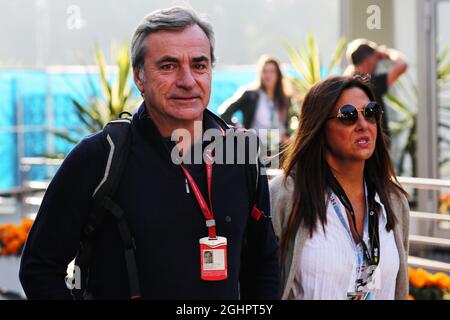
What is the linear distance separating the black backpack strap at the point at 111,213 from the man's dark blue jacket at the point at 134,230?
18 mm

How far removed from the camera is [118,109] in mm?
7793

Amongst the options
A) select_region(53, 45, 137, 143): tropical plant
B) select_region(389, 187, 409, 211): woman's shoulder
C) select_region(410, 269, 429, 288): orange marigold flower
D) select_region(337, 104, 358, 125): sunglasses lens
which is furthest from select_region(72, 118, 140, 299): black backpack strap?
select_region(53, 45, 137, 143): tropical plant

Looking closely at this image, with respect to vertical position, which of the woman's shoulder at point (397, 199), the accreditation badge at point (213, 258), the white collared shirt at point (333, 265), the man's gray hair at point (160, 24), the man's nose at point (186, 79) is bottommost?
the white collared shirt at point (333, 265)

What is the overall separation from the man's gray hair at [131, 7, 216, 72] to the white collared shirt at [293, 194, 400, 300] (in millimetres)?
927

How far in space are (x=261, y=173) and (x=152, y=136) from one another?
36 cm

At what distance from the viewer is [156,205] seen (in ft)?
7.36

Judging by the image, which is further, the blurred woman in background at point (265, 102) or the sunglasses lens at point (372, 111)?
the blurred woman in background at point (265, 102)

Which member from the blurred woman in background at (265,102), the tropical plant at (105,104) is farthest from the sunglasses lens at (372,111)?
the tropical plant at (105,104)

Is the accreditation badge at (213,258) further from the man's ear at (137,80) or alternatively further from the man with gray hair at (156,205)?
the man's ear at (137,80)

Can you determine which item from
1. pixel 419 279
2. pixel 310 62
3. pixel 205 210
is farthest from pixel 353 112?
pixel 310 62

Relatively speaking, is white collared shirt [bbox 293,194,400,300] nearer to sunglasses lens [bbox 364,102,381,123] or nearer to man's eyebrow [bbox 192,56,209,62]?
sunglasses lens [bbox 364,102,381,123]

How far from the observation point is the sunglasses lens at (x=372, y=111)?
3201 mm

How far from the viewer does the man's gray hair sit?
2.36 metres
